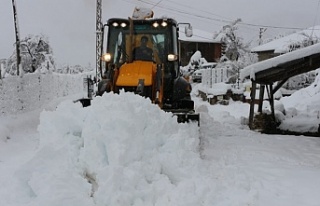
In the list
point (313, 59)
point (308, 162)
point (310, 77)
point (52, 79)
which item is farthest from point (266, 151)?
point (310, 77)

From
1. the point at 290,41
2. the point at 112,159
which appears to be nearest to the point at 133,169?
the point at 112,159

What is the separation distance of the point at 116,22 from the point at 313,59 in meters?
5.42

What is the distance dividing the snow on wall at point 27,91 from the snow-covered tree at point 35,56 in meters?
8.46

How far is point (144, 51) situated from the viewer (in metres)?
7.85

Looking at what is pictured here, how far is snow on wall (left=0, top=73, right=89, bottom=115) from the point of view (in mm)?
11109

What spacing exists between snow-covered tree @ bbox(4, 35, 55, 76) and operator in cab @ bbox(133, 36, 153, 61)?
19.0 m

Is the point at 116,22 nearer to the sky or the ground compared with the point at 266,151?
nearer to the sky

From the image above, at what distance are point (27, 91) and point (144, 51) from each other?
21.3 feet

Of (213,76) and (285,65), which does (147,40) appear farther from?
(213,76)

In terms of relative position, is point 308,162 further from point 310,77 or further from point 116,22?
point 310,77

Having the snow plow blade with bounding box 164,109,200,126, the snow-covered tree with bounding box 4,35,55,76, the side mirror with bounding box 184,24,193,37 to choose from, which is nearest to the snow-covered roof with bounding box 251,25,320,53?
the snow-covered tree with bounding box 4,35,55,76

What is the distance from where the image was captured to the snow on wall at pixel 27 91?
11109mm

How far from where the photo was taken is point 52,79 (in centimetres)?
1645

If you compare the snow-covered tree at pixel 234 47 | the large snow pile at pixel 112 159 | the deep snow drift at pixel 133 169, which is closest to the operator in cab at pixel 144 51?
the deep snow drift at pixel 133 169
